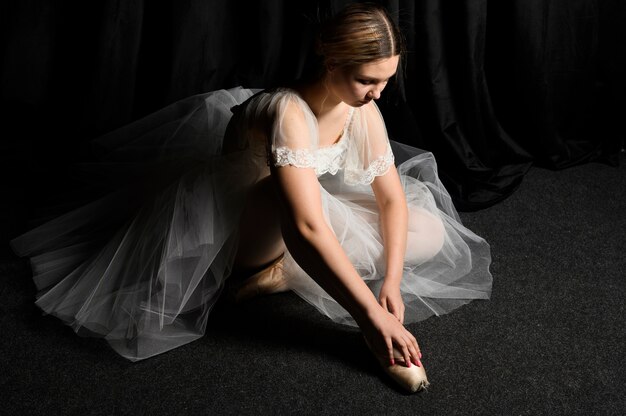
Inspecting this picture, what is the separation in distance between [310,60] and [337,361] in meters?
1.23

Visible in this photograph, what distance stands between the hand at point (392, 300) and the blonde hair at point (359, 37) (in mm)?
561

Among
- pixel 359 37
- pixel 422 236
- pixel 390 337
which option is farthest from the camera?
pixel 422 236

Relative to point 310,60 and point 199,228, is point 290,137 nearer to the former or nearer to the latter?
point 199,228

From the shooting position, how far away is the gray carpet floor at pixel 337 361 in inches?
62.6

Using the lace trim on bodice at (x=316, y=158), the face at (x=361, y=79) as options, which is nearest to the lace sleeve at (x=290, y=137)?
the lace trim on bodice at (x=316, y=158)

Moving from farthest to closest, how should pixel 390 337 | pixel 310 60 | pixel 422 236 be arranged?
1. pixel 310 60
2. pixel 422 236
3. pixel 390 337

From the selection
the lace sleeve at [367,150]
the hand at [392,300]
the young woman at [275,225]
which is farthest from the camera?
the lace sleeve at [367,150]

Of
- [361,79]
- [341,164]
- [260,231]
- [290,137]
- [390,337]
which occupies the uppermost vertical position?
[361,79]

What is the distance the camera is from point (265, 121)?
65.4 inches

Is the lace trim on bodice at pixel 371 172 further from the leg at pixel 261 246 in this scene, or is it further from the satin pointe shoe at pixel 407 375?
the satin pointe shoe at pixel 407 375

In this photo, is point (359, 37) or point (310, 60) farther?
point (310, 60)

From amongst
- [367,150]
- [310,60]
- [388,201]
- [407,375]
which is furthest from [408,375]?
[310,60]

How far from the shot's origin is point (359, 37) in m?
1.50

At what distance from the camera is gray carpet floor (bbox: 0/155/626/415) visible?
159 cm
